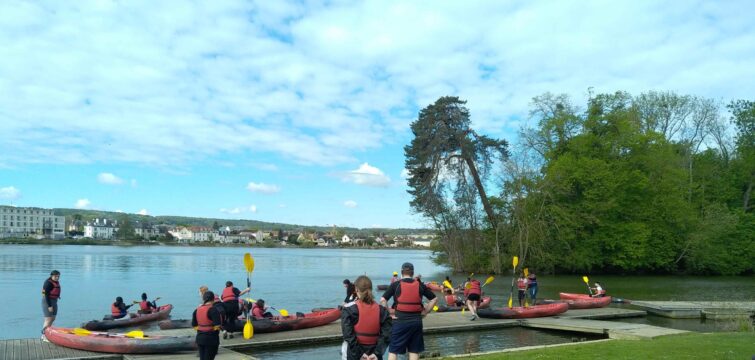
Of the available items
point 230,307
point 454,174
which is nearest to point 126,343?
point 230,307

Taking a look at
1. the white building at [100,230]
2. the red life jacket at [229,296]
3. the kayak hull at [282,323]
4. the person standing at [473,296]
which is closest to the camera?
the red life jacket at [229,296]

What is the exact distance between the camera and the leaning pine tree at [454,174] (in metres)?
46.5

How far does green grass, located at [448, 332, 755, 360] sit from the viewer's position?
34.0 ft

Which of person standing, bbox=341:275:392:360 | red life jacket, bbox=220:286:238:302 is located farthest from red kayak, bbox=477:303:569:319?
person standing, bbox=341:275:392:360

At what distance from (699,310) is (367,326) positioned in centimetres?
2081

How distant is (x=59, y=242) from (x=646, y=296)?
156 meters

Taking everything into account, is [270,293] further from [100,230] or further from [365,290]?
[100,230]

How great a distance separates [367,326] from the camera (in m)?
6.16

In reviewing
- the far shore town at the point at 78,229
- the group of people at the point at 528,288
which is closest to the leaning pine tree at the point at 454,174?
the group of people at the point at 528,288

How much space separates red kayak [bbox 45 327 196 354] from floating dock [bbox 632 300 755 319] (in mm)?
18217

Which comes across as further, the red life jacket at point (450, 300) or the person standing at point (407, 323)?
the red life jacket at point (450, 300)

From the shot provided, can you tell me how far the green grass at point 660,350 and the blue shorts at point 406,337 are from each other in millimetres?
3769

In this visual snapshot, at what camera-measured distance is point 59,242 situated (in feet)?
498

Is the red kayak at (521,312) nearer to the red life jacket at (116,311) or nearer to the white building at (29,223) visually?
the red life jacket at (116,311)
